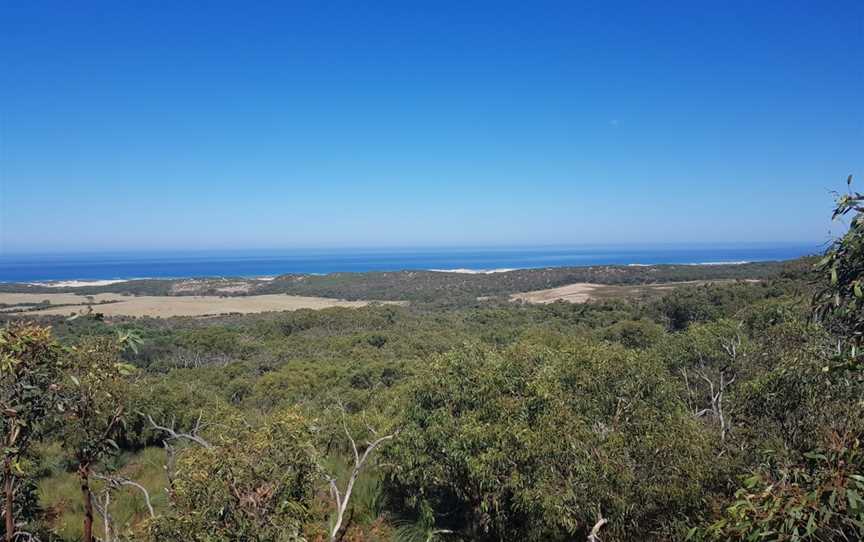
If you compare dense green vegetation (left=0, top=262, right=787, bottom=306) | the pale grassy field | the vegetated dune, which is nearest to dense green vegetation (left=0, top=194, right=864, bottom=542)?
the pale grassy field

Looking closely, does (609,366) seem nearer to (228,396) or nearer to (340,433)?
(340,433)

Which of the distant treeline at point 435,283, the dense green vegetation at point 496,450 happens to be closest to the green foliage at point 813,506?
the dense green vegetation at point 496,450

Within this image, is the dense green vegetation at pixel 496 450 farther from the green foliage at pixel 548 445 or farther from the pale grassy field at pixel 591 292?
the pale grassy field at pixel 591 292

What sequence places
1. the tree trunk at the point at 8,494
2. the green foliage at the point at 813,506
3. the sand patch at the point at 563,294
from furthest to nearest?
the sand patch at the point at 563,294 < the tree trunk at the point at 8,494 < the green foliage at the point at 813,506

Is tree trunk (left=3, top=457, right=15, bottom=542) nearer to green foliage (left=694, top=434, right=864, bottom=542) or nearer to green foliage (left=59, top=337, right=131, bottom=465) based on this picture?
green foliage (left=59, top=337, right=131, bottom=465)

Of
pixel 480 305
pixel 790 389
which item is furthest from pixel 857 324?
pixel 480 305

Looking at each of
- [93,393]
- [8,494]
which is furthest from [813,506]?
[8,494]

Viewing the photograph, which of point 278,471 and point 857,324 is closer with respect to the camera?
point 857,324

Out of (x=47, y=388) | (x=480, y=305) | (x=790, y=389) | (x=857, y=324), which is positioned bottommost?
(x=480, y=305)
